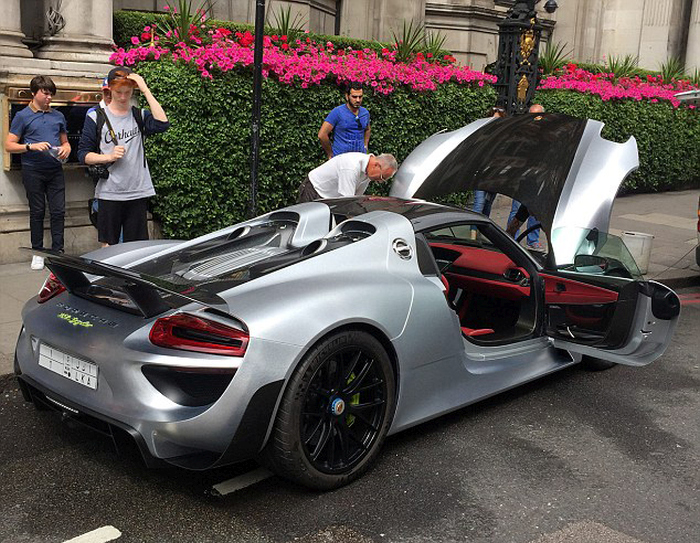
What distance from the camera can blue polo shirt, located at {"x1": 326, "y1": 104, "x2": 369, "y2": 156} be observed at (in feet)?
29.5

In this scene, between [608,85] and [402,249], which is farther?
[608,85]

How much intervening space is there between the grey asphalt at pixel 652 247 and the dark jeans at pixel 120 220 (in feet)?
2.68

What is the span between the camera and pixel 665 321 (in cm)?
535

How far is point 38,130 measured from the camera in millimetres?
8008

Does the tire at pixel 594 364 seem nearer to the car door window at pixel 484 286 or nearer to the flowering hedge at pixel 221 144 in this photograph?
the car door window at pixel 484 286

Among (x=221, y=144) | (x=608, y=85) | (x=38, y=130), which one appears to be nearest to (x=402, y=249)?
(x=38, y=130)

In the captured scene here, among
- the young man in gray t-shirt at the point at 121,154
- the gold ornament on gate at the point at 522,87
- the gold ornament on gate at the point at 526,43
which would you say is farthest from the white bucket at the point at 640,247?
the young man in gray t-shirt at the point at 121,154

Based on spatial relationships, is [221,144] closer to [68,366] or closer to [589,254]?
[589,254]

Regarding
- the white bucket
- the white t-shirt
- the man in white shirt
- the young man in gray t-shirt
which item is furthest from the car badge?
the white bucket

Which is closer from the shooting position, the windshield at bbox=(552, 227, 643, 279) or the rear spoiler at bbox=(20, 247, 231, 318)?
the rear spoiler at bbox=(20, 247, 231, 318)

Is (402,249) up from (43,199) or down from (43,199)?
up

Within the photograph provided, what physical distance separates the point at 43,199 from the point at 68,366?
472 centimetres

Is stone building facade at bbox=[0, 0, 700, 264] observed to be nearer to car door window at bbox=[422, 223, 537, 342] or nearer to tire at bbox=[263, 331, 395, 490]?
car door window at bbox=[422, 223, 537, 342]

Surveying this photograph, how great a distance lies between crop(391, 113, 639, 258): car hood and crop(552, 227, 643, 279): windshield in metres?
0.06
